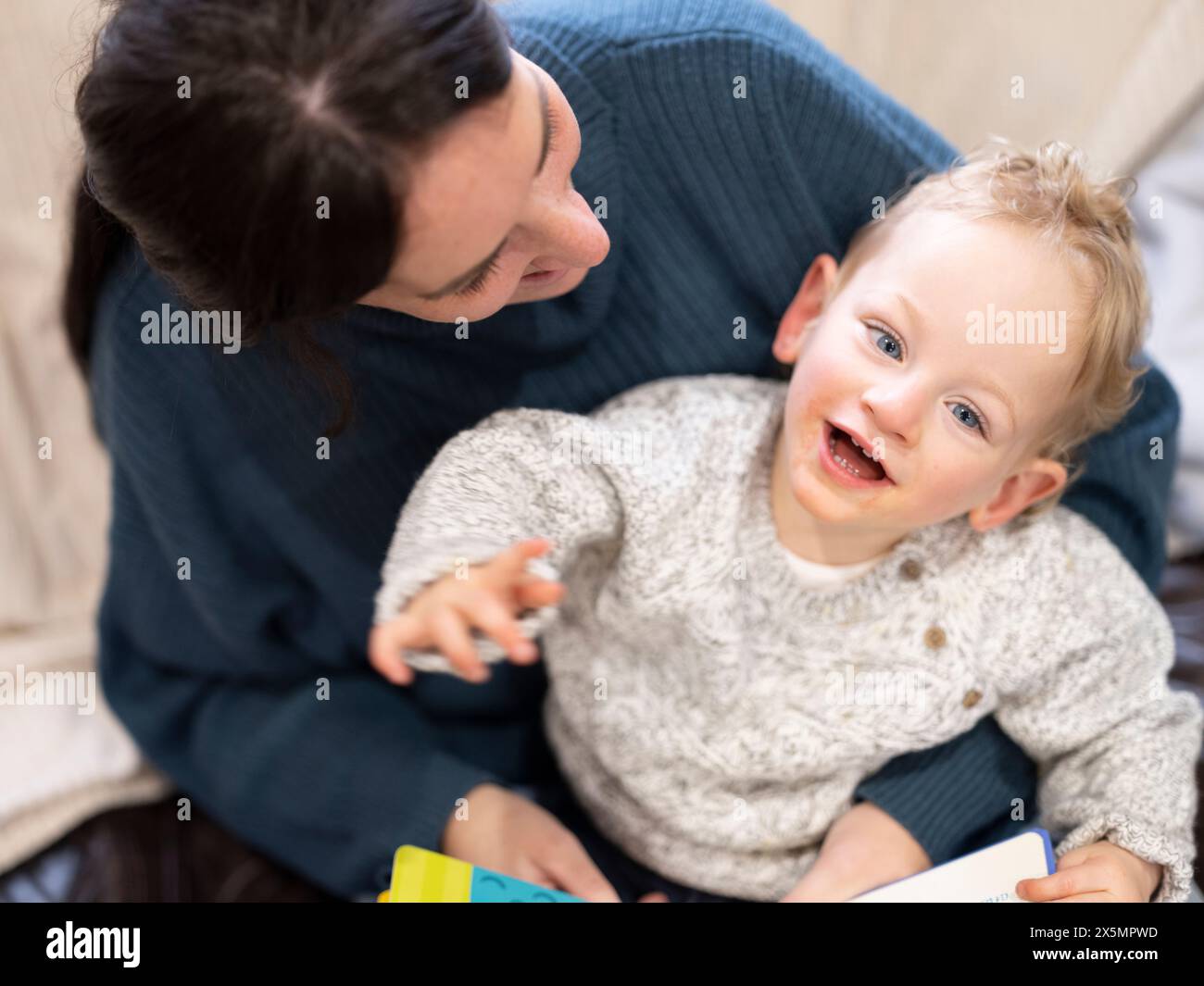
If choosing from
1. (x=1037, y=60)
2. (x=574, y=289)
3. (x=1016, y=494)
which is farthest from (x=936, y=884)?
(x=1037, y=60)

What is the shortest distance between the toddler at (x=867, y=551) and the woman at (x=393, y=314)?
66mm

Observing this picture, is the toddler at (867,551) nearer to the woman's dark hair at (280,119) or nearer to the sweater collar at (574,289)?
the sweater collar at (574,289)

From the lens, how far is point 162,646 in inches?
48.4

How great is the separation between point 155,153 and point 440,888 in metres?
0.60

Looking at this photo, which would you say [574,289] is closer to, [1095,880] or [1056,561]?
[1056,561]

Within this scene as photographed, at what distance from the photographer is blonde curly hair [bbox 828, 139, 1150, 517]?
0.89m

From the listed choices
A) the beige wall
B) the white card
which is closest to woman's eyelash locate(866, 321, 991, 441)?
the white card

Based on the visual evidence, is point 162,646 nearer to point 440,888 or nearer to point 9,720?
point 9,720

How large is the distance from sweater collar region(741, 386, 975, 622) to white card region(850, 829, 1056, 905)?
21 centimetres

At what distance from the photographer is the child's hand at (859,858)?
1001mm

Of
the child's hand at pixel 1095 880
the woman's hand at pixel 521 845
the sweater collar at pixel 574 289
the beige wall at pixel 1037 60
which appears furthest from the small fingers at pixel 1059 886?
the beige wall at pixel 1037 60
